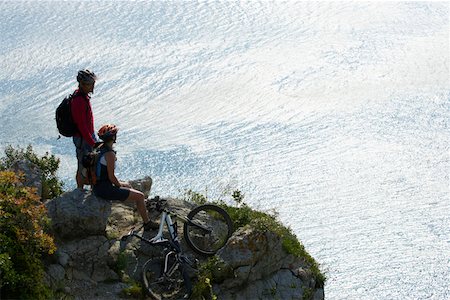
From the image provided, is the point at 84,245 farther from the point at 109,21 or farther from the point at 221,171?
the point at 109,21

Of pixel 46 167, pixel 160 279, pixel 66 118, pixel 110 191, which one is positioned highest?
pixel 66 118

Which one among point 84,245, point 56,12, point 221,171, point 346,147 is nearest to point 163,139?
point 221,171

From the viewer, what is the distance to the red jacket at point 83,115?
14539 millimetres

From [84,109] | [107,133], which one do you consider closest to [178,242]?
[107,133]

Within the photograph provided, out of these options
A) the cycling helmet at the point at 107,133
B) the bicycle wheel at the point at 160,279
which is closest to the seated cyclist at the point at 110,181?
the cycling helmet at the point at 107,133

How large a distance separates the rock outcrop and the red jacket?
1.24m

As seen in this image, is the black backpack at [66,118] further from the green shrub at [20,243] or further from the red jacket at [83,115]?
the green shrub at [20,243]

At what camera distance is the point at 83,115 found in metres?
14.7

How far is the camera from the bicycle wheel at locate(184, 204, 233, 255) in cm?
1528

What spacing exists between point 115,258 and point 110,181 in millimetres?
1672

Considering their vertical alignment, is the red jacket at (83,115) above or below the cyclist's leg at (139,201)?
above

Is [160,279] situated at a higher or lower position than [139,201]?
lower

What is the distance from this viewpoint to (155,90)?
49969 mm

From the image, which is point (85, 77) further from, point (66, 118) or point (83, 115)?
point (66, 118)
